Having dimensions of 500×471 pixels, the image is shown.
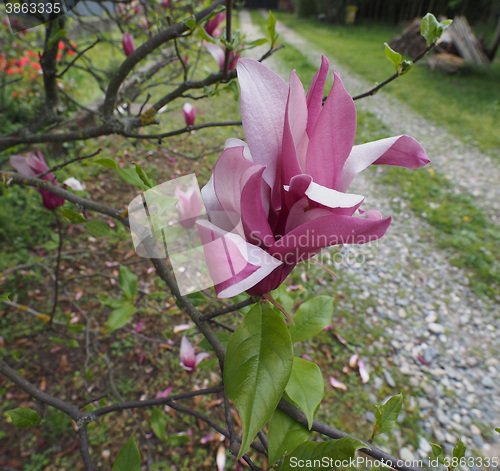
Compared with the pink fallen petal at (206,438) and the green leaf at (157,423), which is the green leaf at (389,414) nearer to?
the green leaf at (157,423)

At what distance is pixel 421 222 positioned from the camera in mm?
2834

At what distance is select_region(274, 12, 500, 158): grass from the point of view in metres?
4.52

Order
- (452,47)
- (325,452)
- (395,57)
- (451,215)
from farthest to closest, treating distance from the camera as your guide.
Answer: (452,47)
(451,215)
(395,57)
(325,452)

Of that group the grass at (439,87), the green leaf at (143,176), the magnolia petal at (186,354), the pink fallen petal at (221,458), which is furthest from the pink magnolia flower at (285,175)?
the grass at (439,87)

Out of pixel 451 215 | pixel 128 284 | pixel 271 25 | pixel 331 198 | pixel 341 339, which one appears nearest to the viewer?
pixel 331 198

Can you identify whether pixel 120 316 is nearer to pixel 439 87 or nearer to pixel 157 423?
pixel 157 423

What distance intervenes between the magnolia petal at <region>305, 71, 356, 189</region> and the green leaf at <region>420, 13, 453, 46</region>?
13.4 inches

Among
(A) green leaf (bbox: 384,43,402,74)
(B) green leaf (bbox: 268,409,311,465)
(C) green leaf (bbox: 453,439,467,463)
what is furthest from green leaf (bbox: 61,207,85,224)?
(C) green leaf (bbox: 453,439,467,463)

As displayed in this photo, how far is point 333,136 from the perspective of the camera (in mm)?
328

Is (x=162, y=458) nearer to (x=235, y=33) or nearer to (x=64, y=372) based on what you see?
(x=64, y=372)

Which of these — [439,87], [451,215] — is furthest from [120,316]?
[439,87]

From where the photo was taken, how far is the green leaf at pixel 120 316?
100cm

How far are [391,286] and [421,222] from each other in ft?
2.75

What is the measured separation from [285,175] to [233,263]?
0.33ft
